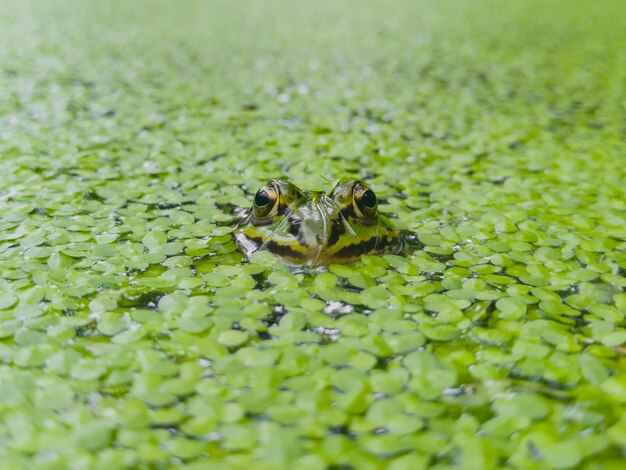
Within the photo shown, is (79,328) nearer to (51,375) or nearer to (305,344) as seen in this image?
(51,375)

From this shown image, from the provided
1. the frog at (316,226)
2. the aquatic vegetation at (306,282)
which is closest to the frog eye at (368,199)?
the frog at (316,226)

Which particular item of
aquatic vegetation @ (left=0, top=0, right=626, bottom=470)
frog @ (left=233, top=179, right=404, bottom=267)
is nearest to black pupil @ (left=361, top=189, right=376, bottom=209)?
frog @ (left=233, top=179, right=404, bottom=267)

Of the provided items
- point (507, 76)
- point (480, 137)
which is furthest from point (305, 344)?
point (507, 76)

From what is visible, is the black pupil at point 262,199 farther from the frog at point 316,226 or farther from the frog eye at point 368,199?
the frog eye at point 368,199

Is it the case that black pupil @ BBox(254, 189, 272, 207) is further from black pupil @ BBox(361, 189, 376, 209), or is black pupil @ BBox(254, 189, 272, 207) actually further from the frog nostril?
black pupil @ BBox(361, 189, 376, 209)

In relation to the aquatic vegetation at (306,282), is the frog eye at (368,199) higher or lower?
higher

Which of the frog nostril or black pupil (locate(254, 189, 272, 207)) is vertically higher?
black pupil (locate(254, 189, 272, 207))

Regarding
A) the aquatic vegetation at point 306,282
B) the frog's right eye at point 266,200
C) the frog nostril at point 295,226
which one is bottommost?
the aquatic vegetation at point 306,282
